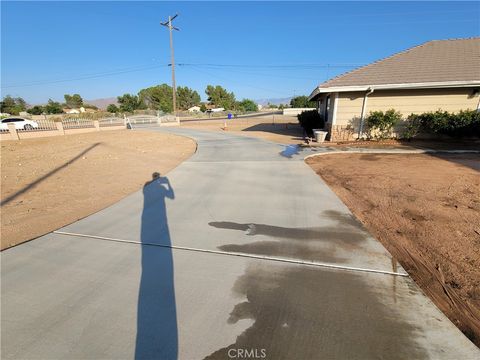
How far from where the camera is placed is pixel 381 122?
38.4ft

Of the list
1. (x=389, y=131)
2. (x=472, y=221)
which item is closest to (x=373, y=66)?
(x=389, y=131)

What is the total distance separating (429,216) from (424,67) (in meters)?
11.2

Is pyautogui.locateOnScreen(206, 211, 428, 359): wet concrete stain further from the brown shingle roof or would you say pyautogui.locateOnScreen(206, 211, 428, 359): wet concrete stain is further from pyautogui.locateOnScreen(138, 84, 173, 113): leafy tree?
pyautogui.locateOnScreen(138, 84, 173, 113): leafy tree

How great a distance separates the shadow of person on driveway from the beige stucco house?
10.9 m

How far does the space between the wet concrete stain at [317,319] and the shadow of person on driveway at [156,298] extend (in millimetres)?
429

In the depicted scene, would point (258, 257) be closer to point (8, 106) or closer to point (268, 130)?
point (268, 130)

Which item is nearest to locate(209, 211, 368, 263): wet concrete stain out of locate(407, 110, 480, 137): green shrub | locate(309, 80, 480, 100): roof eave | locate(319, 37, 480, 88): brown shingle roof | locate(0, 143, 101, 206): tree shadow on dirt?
locate(0, 143, 101, 206): tree shadow on dirt

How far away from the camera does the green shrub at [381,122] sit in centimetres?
1155

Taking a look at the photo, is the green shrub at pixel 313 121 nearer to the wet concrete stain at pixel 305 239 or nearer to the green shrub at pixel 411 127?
the green shrub at pixel 411 127

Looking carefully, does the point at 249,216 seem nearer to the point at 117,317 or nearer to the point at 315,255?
the point at 315,255

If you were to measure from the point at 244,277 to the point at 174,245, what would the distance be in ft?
4.02

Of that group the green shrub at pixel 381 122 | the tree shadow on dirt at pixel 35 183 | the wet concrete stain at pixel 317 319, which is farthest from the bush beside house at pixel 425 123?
the tree shadow on dirt at pixel 35 183

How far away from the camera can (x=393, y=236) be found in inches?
142

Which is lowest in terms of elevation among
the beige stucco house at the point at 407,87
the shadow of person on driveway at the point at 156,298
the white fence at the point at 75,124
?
the shadow of person on driveway at the point at 156,298
